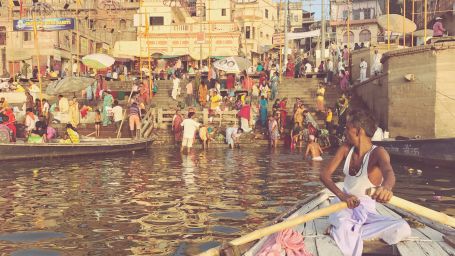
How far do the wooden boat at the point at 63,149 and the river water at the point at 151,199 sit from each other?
0.36 metres

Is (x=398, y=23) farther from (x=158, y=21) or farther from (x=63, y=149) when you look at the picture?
(x=158, y=21)

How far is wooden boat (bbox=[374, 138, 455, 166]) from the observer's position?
1370 cm

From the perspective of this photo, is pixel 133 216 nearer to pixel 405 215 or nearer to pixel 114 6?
pixel 405 215

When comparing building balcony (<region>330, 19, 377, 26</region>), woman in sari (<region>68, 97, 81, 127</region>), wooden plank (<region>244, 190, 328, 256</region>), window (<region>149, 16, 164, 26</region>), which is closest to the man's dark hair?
wooden plank (<region>244, 190, 328, 256</region>)

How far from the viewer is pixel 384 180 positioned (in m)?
4.58

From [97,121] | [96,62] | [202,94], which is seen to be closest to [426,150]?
[202,94]

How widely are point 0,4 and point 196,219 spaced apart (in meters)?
55.6

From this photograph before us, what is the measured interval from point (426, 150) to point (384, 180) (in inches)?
420

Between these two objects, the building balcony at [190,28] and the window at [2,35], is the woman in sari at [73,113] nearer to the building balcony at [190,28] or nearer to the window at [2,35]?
the building balcony at [190,28]

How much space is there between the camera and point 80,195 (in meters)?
10.3

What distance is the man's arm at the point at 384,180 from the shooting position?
4297mm

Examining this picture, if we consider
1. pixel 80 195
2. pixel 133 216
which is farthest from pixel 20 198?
pixel 133 216

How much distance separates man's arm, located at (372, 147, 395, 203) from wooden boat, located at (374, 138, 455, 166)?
9.80 m

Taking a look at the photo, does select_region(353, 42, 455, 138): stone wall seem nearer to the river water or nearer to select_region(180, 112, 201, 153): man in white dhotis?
the river water
